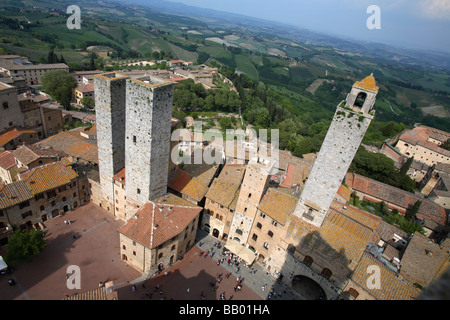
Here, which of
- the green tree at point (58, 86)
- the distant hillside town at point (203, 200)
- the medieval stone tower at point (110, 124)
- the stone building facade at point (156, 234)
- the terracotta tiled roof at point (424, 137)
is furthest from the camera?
the green tree at point (58, 86)

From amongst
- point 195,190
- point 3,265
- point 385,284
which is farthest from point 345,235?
point 3,265

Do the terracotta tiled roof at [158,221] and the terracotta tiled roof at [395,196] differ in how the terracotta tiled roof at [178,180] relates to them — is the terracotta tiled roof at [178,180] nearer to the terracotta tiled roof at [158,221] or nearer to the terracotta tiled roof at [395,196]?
the terracotta tiled roof at [158,221]

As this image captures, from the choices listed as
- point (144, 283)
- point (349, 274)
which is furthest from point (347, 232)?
point (144, 283)

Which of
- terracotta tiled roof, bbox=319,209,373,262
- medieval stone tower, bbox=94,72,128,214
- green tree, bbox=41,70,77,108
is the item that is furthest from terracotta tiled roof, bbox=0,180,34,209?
green tree, bbox=41,70,77,108

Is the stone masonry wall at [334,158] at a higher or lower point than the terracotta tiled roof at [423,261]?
higher

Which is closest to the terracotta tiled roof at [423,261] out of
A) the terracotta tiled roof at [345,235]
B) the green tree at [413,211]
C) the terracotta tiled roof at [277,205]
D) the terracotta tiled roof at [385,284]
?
the terracotta tiled roof at [385,284]
